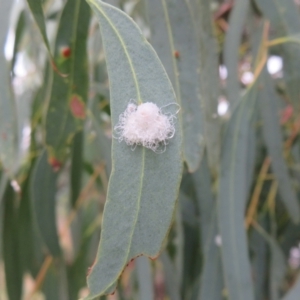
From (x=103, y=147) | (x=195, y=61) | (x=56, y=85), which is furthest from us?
(x=103, y=147)

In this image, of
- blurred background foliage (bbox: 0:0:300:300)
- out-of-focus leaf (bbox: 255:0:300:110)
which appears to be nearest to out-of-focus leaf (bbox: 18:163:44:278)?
blurred background foliage (bbox: 0:0:300:300)

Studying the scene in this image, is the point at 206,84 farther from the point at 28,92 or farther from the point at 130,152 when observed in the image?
the point at 28,92

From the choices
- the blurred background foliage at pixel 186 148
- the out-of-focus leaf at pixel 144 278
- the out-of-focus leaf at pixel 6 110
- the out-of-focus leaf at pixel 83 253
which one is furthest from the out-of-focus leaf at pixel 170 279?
the out-of-focus leaf at pixel 6 110

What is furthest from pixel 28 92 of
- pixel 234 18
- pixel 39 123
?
pixel 234 18

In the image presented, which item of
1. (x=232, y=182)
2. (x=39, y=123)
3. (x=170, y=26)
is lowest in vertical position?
(x=232, y=182)

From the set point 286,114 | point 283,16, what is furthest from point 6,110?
point 286,114

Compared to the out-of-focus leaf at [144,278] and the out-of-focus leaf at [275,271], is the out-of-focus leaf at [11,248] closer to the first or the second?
the out-of-focus leaf at [144,278]
